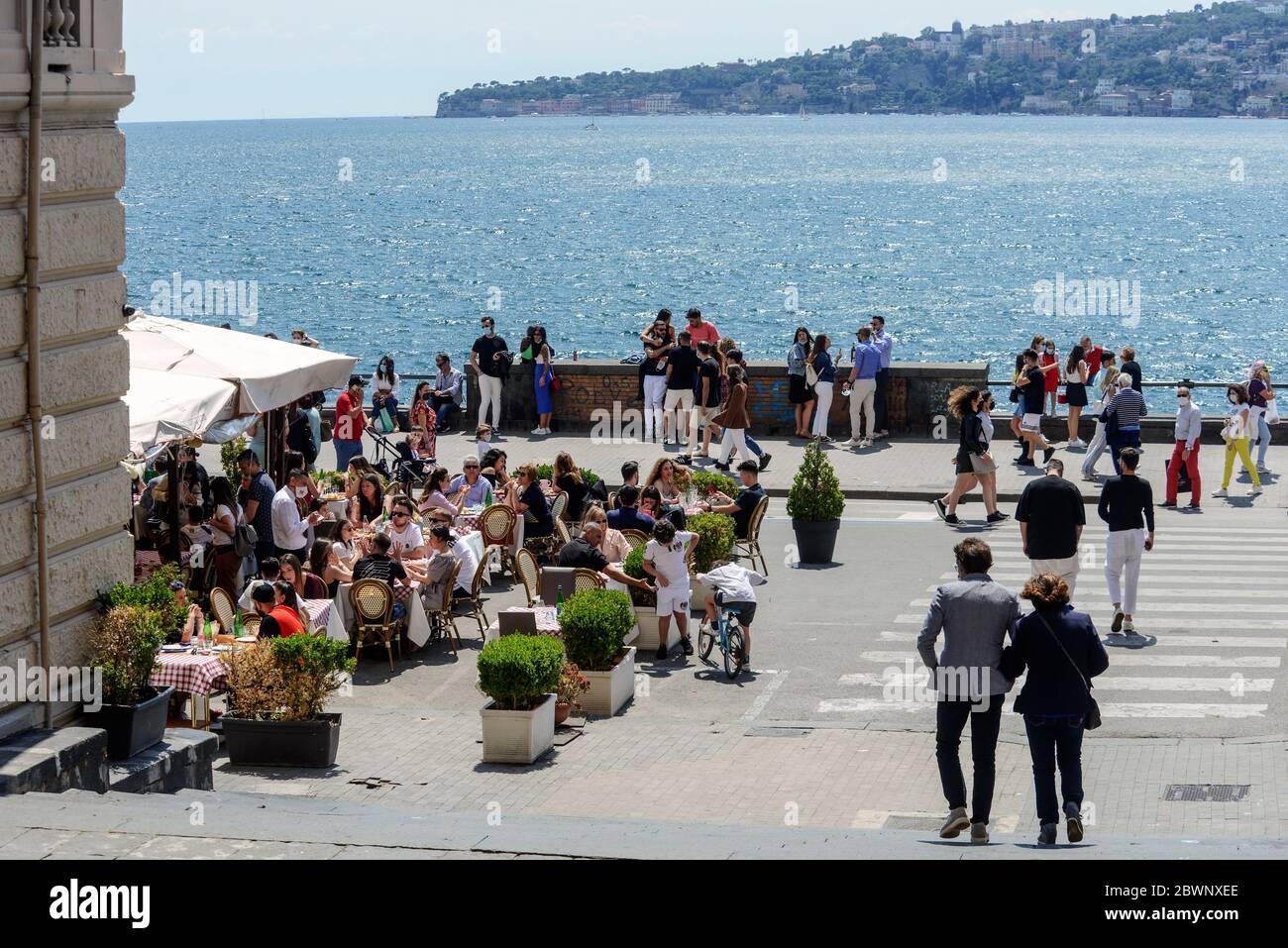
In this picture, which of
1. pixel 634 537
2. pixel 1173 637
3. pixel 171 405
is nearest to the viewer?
pixel 171 405

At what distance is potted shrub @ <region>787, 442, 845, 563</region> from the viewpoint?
22.0 metres

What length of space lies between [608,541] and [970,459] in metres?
7.13

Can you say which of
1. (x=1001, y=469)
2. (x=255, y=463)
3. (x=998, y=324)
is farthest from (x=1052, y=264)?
(x=255, y=463)

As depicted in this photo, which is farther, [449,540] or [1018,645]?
[449,540]

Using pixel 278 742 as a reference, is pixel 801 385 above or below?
above

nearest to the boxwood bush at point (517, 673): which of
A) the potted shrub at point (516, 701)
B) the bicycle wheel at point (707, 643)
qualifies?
the potted shrub at point (516, 701)

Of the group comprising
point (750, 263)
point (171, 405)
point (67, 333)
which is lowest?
point (750, 263)

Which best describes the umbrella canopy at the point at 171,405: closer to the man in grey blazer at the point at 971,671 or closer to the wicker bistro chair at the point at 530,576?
the wicker bistro chair at the point at 530,576

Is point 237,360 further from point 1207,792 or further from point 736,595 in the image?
point 1207,792

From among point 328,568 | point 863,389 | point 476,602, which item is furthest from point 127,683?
point 863,389

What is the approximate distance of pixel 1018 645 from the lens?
11.1 meters

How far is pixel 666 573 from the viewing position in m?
17.8
